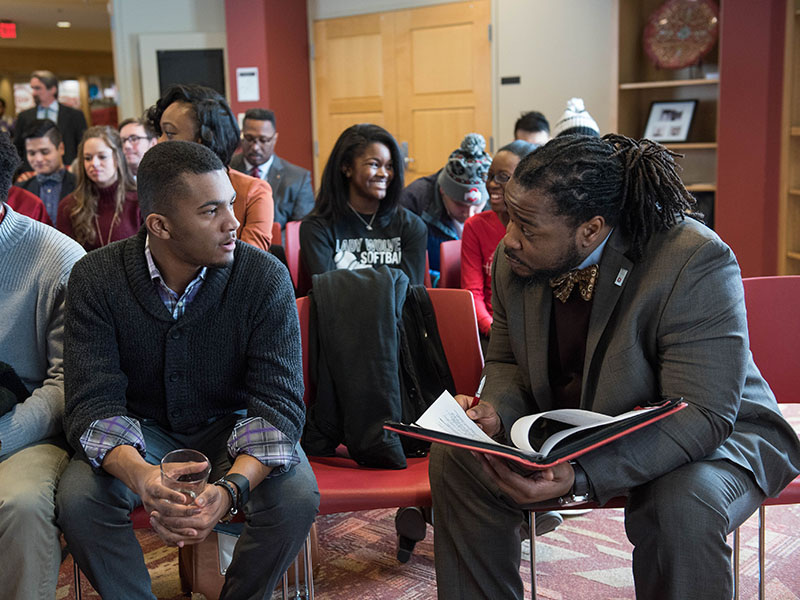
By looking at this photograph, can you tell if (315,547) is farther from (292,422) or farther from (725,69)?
(725,69)

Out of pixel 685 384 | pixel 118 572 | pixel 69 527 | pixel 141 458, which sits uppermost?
pixel 685 384

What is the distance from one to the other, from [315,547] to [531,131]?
10.1 feet

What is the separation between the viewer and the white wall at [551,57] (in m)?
6.14

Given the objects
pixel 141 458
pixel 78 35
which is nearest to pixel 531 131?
pixel 141 458

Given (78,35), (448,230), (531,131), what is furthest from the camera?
(78,35)

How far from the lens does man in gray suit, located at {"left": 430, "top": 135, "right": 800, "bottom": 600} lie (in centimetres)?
161

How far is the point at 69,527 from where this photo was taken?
174 centimetres

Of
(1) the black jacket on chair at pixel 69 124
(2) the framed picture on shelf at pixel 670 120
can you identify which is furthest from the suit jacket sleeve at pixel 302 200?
(1) the black jacket on chair at pixel 69 124

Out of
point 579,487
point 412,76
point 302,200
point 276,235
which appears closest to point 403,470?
point 579,487

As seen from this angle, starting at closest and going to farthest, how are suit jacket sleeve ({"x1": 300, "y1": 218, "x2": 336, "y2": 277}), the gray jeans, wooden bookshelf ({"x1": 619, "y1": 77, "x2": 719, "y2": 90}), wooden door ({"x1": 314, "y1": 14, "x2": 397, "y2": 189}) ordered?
the gray jeans
suit jacket sleeve ({"x1": 300, "y1": 218, "x2": 336, "y2": 277})
wooden bookshelf ({"x1": 619, "y1": 77, "x2": 719, "y2": 90})
wooden door ({"x1": 314, "y1": 14, "x2": 397, "y2": 189})

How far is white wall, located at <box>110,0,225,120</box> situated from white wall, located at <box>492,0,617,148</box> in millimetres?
2873

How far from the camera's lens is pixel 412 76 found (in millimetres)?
7098

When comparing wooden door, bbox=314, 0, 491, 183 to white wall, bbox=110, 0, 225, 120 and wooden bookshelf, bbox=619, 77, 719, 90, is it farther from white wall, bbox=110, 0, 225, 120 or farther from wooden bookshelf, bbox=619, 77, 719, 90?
wooden bookshelf, bbox=619, 77, 719, 90

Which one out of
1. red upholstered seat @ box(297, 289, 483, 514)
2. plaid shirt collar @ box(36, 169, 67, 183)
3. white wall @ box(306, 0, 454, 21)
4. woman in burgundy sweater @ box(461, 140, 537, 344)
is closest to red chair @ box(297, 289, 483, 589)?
red upholstered seat @ box(297, 289, 483, 514)
